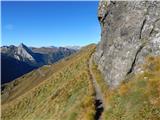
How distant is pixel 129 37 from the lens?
43.0 m

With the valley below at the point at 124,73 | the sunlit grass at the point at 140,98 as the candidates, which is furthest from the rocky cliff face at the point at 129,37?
the sunlit grass at the point at 140,98

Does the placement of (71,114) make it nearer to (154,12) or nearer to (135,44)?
(135,44)

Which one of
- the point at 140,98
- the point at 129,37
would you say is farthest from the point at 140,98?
the point at 129,37

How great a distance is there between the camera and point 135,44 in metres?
41.1

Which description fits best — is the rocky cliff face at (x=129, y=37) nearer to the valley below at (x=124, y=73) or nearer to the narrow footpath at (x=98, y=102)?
the valley below at (x=124, y=73)

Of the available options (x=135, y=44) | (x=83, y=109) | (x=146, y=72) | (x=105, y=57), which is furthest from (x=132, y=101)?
(x=105, y=57)

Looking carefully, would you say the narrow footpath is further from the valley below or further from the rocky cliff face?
the rocky cliff face

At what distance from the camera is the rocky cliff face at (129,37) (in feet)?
127

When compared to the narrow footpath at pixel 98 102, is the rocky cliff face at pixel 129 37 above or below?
above

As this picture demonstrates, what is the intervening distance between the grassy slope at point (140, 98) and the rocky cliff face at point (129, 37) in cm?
253

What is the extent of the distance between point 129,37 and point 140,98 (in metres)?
14.0

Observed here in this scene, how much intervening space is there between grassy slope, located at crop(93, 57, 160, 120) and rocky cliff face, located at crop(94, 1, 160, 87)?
2.53 metres

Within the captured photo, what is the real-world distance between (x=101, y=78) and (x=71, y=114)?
47.9ft

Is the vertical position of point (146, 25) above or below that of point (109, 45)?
above
